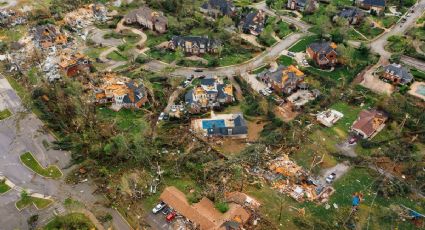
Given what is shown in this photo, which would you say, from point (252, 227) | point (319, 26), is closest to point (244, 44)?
point (319, 26)

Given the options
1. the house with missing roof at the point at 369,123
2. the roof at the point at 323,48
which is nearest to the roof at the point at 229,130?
the house with missing roof at the point at 369,123

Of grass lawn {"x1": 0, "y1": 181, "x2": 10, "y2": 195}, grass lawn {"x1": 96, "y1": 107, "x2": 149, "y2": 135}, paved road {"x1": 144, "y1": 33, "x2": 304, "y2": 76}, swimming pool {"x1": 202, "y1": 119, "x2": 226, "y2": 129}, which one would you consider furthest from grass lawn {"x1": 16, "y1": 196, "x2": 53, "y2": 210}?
paved road {"x1": 144, "y1": 33, "x2": 304, "y2": 76}

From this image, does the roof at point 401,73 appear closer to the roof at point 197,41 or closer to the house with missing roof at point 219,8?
the roof at point 197,41

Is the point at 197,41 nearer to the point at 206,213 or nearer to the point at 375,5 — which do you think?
the point at 206,213

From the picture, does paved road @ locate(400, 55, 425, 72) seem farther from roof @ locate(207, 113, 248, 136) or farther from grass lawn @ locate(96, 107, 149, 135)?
grass lawn @ locate(96, 107, 149, 135)

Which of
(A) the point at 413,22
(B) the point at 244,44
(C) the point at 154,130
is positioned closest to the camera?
(C) the point at 154,130

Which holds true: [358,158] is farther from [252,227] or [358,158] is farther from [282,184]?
[252,227]

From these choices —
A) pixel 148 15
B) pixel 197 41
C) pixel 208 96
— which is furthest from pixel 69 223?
pixel 148 15
